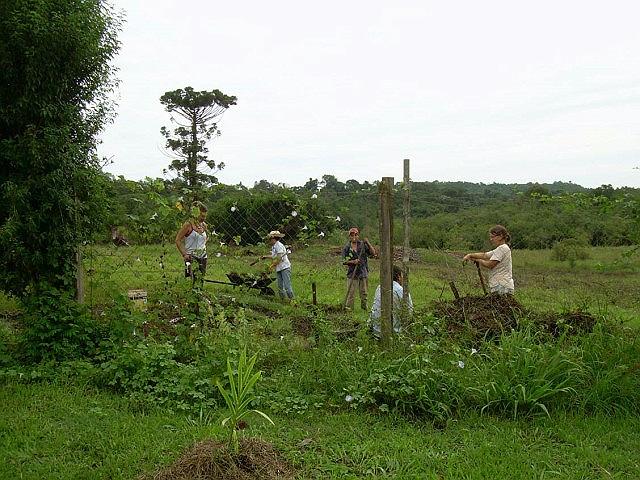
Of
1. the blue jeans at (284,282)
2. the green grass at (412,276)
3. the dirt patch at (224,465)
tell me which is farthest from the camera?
the blue jeans at (284,282)

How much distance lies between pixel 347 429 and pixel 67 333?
3097 mm

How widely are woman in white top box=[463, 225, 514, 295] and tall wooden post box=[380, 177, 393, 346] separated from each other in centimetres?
165

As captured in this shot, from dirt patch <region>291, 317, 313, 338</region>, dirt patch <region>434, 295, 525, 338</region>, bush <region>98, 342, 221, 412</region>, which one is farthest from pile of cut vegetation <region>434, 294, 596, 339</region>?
bush <region>98, 342, 221, 412</region>

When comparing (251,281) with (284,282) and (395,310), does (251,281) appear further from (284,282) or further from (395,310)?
(284,282)

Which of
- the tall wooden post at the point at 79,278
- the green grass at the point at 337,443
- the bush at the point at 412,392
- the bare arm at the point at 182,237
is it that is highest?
the bare arm at the point at 182,237

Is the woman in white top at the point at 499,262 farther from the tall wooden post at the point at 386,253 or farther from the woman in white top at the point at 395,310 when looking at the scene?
the tall wooden post at the point at 386,253

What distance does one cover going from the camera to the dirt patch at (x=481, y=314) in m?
Answer: 6.29

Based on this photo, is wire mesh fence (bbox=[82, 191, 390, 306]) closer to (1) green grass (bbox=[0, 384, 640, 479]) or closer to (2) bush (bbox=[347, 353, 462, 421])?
(1) green grass (bbox=[0, 384, 640, 479])

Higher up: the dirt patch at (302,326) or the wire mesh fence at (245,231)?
the wire mesh fence at (245,231)

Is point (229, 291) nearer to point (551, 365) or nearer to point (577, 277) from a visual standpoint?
point (551, 365)

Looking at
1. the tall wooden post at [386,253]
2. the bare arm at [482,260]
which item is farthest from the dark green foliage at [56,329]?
the bare arm at [482,260]

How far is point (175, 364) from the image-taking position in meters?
5.36

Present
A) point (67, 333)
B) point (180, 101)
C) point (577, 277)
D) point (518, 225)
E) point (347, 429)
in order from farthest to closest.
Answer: point (180, 101) < point (518, 225) < point (577, 277) < point (67, 333) < point (347, 429)

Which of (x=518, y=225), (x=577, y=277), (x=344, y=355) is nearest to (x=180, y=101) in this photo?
(x=518, y=225)
